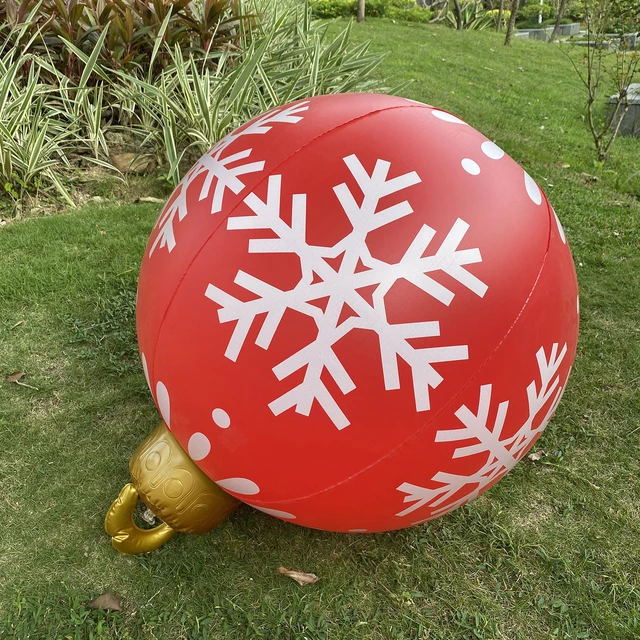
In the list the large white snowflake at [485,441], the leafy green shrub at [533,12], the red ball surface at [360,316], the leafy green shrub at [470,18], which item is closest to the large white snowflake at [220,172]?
the red ball surface at [360,316]

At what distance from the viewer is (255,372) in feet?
5.49

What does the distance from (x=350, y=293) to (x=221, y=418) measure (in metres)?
0.55

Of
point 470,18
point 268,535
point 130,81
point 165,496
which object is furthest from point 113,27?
point 470,18

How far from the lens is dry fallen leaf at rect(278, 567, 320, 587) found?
2199 mm

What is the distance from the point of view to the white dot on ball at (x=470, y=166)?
1.78 metres

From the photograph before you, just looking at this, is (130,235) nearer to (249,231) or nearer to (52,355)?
(52,355)

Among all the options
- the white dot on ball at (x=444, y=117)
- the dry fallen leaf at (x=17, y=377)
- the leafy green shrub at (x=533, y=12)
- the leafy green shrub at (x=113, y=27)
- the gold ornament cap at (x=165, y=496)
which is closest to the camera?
the white dot on ball at (x=444, y=117)

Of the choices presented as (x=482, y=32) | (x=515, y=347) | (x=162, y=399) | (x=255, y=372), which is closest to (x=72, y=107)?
(x=162, y=399)

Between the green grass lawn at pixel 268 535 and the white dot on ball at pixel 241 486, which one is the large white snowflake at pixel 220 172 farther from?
the green grass lawn at pixel 268 535

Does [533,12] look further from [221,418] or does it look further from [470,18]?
[221,418]

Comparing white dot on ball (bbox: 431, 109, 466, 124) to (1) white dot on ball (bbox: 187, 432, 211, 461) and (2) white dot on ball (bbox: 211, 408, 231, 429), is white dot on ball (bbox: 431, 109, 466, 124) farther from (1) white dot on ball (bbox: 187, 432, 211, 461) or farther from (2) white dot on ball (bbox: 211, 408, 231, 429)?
(1) white dot on ball (bbox: 187, 432, 211, 461)

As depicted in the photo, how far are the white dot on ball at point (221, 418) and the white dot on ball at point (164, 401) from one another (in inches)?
8.6

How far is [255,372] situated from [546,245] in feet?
3.17

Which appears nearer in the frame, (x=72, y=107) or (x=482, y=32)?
(x=72, y=107)
